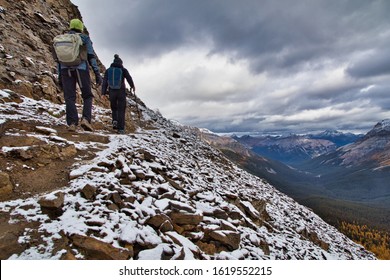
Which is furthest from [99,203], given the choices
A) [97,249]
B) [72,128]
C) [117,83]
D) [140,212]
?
[117,83]

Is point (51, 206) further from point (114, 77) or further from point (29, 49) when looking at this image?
point (29, 49)

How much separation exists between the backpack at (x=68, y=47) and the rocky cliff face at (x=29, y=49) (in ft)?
19.0

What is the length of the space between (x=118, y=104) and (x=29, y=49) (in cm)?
1019

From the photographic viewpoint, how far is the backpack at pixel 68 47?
10.4 m

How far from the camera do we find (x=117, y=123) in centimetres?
1545

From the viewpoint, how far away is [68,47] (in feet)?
34.3

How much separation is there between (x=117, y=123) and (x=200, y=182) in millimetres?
6726

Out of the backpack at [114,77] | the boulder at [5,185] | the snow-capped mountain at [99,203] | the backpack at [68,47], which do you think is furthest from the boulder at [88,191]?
the backpack at [114,77]

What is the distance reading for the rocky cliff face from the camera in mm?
15023

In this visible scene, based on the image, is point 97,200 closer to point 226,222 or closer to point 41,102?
point 226,222

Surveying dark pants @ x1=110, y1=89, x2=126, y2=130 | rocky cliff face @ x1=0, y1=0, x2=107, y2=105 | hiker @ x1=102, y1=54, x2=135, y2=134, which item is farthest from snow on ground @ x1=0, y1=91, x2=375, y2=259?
hiker @ x1=102, y1=54, x2=135, y2=134

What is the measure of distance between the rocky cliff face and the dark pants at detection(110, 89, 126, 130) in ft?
15.1
